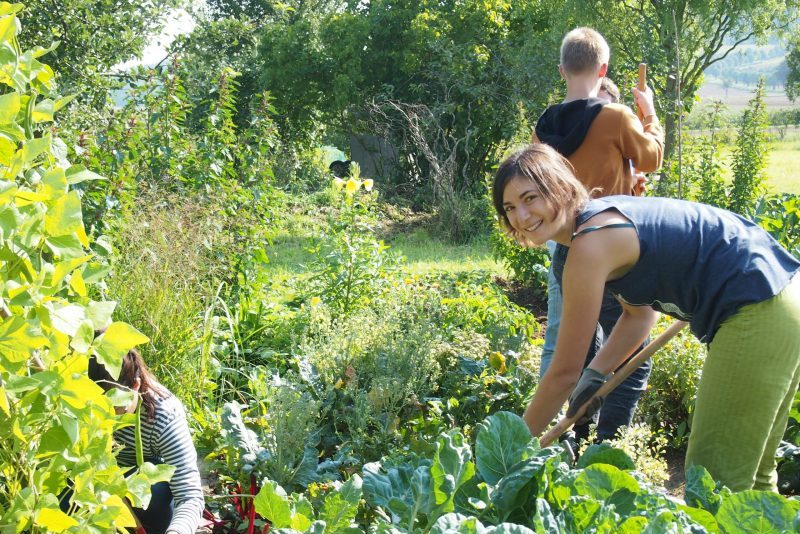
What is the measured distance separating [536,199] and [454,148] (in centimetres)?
956

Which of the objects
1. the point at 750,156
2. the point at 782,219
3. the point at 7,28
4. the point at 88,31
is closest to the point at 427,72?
the point at 750,156

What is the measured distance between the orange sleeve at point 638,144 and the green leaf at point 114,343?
2.67 m

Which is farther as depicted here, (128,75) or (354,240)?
(128,75)

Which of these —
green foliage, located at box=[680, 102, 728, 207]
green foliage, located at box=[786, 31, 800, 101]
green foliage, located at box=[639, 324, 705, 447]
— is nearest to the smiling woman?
green foliage, located at box=[639, 324, 705, 447]

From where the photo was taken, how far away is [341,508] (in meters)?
1.78

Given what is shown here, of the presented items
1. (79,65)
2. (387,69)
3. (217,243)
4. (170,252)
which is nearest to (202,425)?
(170,252)

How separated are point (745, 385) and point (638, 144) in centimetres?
148

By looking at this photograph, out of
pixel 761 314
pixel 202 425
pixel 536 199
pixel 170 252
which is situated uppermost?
pixel 536 199

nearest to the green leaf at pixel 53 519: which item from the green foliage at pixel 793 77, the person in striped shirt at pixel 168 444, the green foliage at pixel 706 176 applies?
the person in striped shirt at pixel 168 444

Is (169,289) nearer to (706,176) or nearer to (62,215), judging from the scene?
(62,215)

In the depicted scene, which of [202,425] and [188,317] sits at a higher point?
[188,317]

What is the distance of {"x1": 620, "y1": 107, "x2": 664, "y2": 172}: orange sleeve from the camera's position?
3.44 metres

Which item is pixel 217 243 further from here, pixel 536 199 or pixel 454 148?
pixel 454 148

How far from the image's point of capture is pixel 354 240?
18.7 feet
